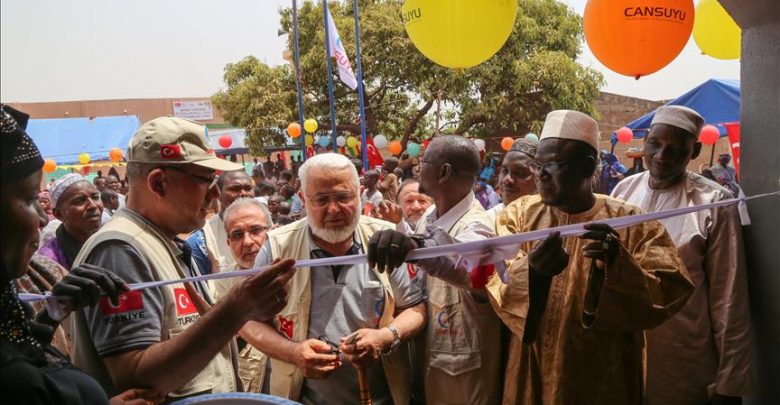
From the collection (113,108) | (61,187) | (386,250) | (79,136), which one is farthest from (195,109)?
(386,250)

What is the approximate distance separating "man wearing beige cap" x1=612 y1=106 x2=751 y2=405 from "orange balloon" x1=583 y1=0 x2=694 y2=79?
1606 millimetres

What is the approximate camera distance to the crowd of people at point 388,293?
5.92 feet

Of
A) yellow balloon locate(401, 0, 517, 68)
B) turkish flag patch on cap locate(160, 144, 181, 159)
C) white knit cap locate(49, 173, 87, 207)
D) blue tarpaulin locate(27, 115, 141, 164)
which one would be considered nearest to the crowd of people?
turkish flag patch on cap locate(160, 144, 181, 159)

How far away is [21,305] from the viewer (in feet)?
4.21

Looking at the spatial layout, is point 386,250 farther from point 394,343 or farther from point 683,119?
point 683,119

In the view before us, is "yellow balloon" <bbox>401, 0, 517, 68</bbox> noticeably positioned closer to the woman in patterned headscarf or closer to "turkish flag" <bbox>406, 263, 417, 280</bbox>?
"turkish flag" <bbox>406, 263, 417, 280</bbox>

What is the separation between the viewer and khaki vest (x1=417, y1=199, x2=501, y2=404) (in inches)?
110

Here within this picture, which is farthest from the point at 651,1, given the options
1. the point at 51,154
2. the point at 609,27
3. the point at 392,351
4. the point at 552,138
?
the point at 51,154

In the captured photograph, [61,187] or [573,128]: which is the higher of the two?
[573,128]

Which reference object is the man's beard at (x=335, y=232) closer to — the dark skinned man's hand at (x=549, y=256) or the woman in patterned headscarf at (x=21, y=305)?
the dark skinned man's hand at (x=549, y=256)

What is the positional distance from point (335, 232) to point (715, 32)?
4.95 metres

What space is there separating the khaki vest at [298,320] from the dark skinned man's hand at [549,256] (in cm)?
85

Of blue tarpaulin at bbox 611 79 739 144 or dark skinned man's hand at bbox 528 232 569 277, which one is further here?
blue tarpaulin at bbox 611 79 739 144

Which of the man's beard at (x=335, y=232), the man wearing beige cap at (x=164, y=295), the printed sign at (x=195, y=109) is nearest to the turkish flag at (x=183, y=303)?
the man wearing beige cap at (x=164, y=295)
